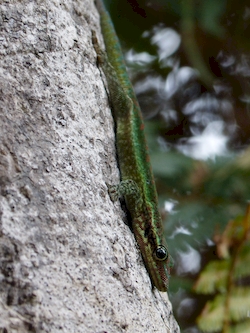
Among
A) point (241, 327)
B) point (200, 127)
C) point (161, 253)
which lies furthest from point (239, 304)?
point (200, 127)

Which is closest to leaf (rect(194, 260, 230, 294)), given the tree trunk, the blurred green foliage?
the blurred green foliage

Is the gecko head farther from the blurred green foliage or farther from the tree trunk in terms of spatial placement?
the blurred green foliage

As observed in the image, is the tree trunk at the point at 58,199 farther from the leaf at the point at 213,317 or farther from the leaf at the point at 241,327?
the leaf at the point at 241,327

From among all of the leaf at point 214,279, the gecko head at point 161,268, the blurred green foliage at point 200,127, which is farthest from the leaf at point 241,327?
the gecko head at point 161,268

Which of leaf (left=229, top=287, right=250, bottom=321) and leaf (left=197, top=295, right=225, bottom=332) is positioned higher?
leaf (left=229, top=287, right=250, bottom=321)

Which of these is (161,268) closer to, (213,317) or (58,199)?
(58,199)

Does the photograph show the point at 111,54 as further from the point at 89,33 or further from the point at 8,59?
the point at 8,59
